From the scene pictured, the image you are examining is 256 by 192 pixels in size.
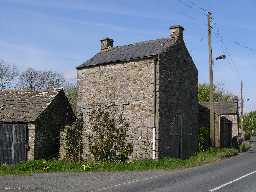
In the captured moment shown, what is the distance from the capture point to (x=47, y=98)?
31.8 m


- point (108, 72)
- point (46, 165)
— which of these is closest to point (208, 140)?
point (108, 72)

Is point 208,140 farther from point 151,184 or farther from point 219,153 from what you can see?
point 151,184

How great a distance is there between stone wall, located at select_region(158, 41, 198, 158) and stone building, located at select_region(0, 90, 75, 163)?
7868 millimetres

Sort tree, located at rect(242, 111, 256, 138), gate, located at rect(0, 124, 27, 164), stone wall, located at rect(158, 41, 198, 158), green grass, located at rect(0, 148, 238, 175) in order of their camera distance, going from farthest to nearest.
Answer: tree, located at rect(242, 111, 256, 138) < stone wall, located at rect(158, 41, 198, 158) < gate, located at rect(0, 124, 27, 164) < green grass, located at rect(0, 148, 238, 175)

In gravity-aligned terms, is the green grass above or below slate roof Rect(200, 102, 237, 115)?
below

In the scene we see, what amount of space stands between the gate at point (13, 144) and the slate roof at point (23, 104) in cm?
77

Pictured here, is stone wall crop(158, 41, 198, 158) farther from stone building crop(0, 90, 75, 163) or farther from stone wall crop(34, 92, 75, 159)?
stone building crop(0, 90, 75, 163)

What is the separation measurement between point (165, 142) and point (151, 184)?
43.3ft

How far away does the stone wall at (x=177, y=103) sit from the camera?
3070 cm

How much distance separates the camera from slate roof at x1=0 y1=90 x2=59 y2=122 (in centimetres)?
3002

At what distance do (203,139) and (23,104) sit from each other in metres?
15.4

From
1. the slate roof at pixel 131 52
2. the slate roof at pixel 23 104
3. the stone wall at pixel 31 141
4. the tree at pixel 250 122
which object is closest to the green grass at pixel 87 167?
the stone wall at pixel 31 141

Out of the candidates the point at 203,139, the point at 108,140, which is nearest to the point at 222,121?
the point at 203,139

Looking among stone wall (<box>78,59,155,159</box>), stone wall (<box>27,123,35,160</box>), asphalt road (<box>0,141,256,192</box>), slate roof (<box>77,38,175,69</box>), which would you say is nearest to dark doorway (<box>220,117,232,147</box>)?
slate roof (<box>77,38,175,69</box>)
